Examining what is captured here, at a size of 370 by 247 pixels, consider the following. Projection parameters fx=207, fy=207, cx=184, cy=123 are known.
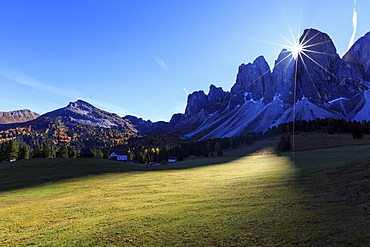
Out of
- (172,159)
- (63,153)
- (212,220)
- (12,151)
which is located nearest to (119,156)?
(63,153)

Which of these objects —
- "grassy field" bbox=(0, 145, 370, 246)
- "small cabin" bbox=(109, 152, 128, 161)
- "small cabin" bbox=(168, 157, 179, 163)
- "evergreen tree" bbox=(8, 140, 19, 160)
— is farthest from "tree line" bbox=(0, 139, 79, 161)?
"grassy field" bbox=(0, 145, 370, 246)

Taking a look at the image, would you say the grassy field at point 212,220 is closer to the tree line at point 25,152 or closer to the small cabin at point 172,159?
the tree line at point 25,152

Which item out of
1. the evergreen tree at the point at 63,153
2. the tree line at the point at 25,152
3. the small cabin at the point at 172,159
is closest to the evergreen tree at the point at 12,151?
the tree line at the point at 25,152

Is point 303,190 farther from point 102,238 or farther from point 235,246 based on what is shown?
Answer: point 102,238

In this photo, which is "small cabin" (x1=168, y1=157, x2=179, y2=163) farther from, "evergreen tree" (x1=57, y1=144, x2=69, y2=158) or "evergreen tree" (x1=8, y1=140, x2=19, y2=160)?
"evergreen tree" (x1=8, y1=140, x2=19, y2=160)

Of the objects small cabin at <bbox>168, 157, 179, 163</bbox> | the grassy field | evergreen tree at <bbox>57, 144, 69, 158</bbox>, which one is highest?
evergreen tree at <bbox>57, 144, 69, 158</bbox>

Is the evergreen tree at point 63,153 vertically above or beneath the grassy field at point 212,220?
above

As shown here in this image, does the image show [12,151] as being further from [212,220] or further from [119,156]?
[212,220]

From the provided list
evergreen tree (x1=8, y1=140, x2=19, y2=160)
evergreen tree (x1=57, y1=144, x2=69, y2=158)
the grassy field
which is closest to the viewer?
the grassy field

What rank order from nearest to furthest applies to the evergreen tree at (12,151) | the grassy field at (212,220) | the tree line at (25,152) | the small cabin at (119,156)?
1. the grassy field at (212,220)
2. the tree line at (25,152)
3. the evergreen tree at (12,151)
4. the small cabin at (119,156)

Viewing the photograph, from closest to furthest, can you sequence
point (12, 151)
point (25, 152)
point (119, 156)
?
point (12, 151) → point (25, 152) → point (119, 156)

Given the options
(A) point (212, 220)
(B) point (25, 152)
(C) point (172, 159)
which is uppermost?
(B) point (25, 152)

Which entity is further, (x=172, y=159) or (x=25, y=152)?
(x=172, y=159)

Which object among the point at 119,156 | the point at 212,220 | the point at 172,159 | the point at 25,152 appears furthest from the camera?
the point at 119,156
